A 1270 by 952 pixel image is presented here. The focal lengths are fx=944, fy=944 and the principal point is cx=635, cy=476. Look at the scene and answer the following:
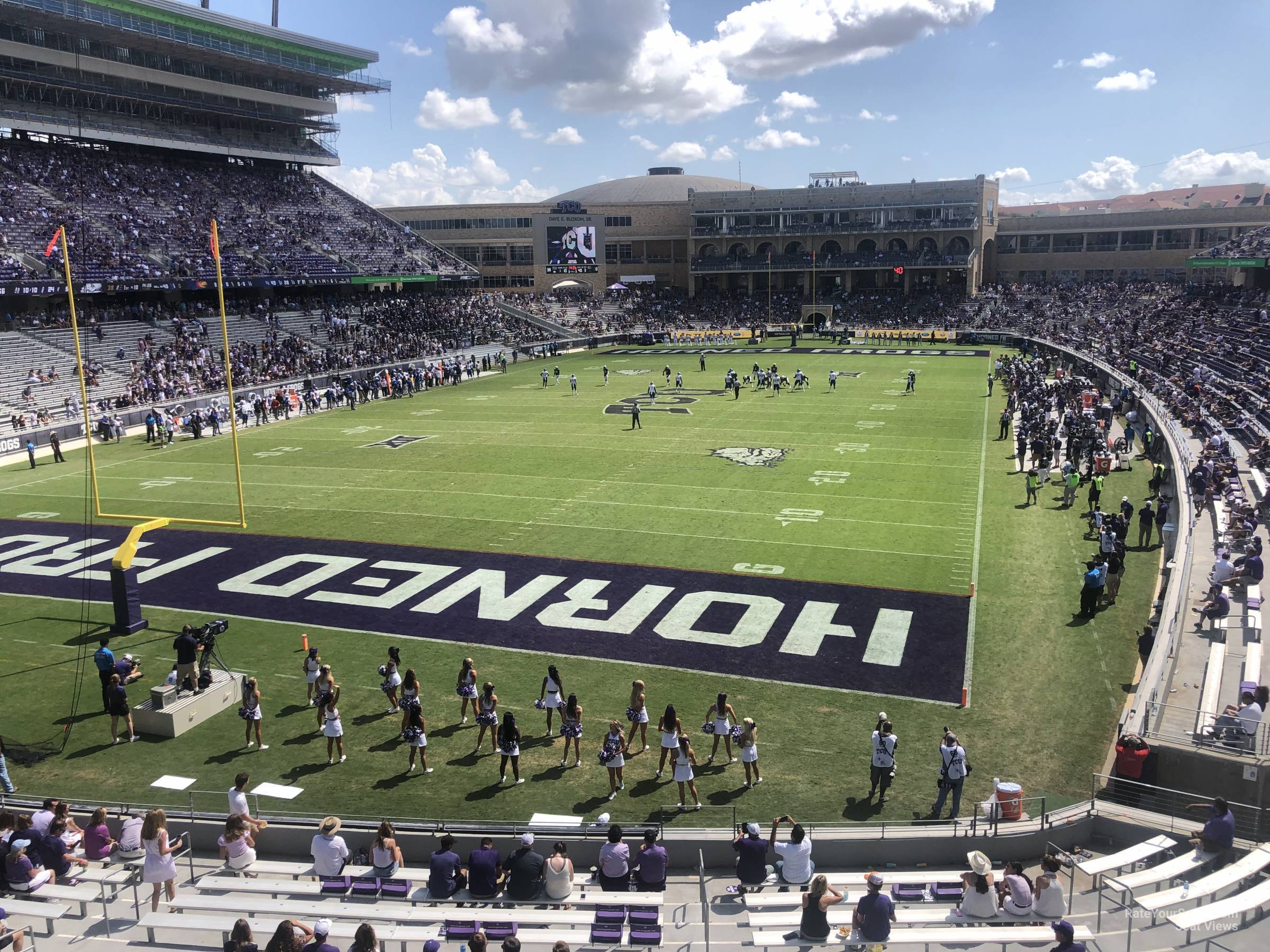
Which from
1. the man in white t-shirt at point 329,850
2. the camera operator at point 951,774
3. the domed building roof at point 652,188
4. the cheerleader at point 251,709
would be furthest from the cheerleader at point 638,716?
the domed building roof at point 652,188

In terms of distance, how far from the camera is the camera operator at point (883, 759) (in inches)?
438

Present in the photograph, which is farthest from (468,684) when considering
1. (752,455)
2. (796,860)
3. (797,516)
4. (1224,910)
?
(752,455)

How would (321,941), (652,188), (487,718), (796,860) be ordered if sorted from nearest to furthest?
1. (321,941)
2. (796,860)
3. (487,718)
4. (652,188)

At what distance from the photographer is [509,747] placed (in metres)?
11.7

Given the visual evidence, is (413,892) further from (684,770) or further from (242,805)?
(684,770)

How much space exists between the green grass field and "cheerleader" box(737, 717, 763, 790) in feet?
0.56

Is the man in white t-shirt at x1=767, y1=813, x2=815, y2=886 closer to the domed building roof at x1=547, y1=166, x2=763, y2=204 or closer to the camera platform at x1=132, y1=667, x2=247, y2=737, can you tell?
the camera platform at x1=132, y1=667, x2=247, y2=737

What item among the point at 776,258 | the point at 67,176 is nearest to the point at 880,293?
the point at 776,258

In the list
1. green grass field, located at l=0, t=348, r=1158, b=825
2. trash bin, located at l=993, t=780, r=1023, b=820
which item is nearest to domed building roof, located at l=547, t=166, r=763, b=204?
green grass field, located at l=0, t=348, r=1158, b=825

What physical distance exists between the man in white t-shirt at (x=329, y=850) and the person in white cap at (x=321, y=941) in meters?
1.79

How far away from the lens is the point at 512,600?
17922mm

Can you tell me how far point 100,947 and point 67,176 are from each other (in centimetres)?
5533

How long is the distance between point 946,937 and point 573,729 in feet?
17.6

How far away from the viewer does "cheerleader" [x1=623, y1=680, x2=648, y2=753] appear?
12.1 meters
